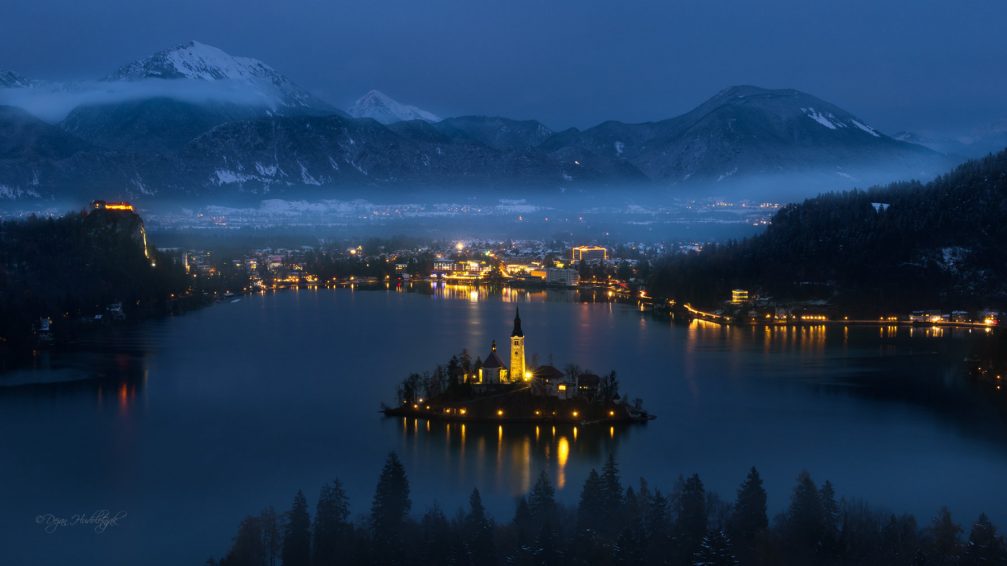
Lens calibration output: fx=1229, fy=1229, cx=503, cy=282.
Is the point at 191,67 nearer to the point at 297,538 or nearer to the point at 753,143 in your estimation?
the point at 753,143

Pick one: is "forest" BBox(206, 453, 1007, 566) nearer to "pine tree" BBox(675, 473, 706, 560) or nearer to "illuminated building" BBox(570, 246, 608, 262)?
"pine tree" BBox(675, 473, 706, 560)

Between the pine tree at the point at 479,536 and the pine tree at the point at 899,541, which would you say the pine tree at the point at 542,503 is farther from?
the pine tree at the point at 899,541

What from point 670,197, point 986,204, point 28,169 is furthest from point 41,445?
point 670,197

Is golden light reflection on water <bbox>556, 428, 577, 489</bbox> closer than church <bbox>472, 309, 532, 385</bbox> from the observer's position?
Yes

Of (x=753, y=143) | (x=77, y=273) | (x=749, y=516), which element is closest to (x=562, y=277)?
(x=77, y=273)

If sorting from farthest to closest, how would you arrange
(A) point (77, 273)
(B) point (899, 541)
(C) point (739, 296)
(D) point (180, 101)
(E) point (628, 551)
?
(D) point (180, 101), (C) point (739, 296), (A) point (77, 273), (B) point (899, 541), (E) point (628, 551)

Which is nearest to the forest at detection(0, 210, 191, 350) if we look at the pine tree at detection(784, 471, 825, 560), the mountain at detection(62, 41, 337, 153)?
the pine tree at detection(784, 471, 825, 560)

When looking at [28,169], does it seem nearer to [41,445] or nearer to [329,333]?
[329,333]
